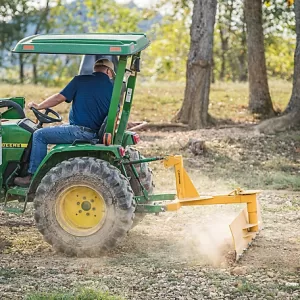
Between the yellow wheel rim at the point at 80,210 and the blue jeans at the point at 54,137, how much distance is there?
0.48 metres

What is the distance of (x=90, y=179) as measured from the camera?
761 centimetres

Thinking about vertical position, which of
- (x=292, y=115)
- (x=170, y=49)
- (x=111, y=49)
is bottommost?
(x=170, y=49)

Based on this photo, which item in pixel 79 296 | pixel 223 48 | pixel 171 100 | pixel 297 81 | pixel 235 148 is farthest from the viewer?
pixel 223 48

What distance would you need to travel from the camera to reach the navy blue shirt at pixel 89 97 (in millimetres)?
7809

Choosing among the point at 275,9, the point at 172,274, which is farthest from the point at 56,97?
the point at 275,9

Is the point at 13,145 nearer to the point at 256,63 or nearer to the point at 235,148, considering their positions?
Result: the point at 235,148

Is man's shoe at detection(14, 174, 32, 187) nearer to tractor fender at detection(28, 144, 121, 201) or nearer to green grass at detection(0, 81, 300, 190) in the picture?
tractor fender at detection(28, 144, 121, 201)

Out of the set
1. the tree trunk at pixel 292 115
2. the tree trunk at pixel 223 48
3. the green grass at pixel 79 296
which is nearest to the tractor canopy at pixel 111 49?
the green grass at pixel 79 296

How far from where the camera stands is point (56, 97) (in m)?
7.80

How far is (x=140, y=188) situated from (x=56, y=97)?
1.32 meters

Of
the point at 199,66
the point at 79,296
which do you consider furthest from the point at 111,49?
the point at 199,66

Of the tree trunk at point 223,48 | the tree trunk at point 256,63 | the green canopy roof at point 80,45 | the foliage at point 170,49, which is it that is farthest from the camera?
the foliage at point 170,49

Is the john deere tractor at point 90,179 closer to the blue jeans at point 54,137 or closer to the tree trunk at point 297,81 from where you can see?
the blue jeans at point 54,137

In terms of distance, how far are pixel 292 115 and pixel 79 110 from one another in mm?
9222
